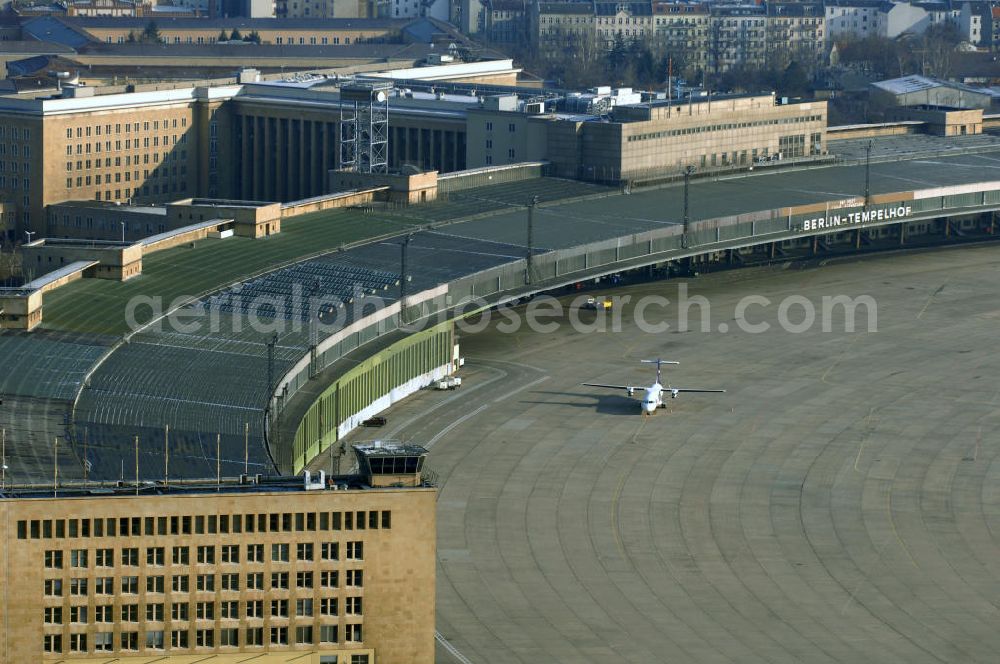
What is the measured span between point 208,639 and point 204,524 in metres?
5.65

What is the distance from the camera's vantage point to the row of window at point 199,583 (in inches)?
4387

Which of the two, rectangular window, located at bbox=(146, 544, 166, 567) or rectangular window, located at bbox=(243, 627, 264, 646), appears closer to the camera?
rectangular window, located at bbox=(146, 544, 166, 567)

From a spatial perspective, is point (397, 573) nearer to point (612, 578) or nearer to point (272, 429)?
→ point (612, 578)

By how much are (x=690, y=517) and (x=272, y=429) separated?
90.6 ft

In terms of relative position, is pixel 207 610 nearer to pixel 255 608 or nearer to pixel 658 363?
pixel 255 608

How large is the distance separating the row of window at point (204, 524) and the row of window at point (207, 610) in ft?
11.5

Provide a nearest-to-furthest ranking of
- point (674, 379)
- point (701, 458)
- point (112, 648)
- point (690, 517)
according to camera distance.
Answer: point (112, 648), point (690, 517), point (701, 458), point (674, 379)

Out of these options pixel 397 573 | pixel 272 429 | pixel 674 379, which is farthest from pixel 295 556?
pixel 674 379

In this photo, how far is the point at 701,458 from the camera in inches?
6462

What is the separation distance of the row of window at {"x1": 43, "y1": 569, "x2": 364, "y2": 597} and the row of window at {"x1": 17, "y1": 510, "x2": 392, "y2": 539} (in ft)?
7.00

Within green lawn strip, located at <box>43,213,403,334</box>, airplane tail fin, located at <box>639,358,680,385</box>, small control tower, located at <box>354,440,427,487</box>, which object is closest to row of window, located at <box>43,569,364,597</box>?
small control tower, located at <box>354,440,427,487</box>

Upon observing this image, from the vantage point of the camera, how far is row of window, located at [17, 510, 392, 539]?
4363 inches

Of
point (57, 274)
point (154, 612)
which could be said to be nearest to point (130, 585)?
point (154, 612)

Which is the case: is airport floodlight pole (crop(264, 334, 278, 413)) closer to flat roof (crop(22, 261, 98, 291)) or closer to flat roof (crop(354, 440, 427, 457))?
flat roof (crop(22, 261, 98, 291))
